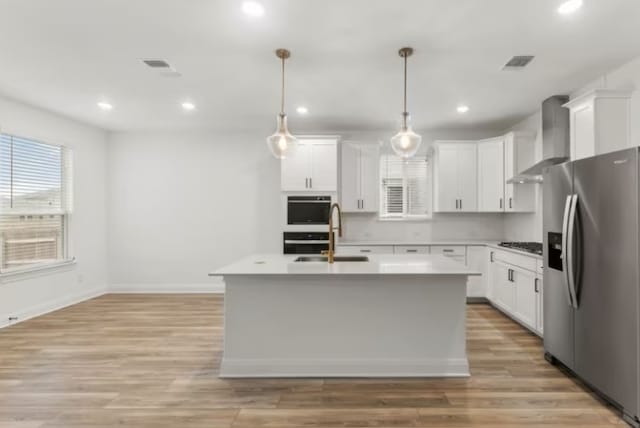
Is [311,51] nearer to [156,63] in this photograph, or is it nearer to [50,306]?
[156,63]

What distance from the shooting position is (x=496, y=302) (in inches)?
197

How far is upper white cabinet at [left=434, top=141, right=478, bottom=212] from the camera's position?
5.67 m

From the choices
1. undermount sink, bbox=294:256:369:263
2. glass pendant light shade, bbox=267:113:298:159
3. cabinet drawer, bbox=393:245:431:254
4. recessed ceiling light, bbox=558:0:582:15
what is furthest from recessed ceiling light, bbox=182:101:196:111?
recessed ceiling light, bbox=558:0:582:15

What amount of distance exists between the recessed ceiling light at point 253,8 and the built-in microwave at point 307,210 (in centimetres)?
318

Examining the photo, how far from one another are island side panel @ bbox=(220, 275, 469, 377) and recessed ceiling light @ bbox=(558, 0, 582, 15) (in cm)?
198

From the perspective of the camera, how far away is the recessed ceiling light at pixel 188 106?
4.69 metres

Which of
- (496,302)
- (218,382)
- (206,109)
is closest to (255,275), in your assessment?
(218,382)

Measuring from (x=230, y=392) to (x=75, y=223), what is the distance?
4231mm

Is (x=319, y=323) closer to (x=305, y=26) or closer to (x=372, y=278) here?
(x=372, y=278)

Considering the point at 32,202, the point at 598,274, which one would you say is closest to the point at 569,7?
the point at 598,274

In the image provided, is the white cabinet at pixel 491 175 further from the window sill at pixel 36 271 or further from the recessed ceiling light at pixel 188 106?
the window sill at pixel 36 271

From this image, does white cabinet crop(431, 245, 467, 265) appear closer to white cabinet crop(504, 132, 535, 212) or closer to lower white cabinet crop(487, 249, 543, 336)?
lower white cabinet crop(487, 249, 543, 336)

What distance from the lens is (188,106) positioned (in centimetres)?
482

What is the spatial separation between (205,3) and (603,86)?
3.75 metres
